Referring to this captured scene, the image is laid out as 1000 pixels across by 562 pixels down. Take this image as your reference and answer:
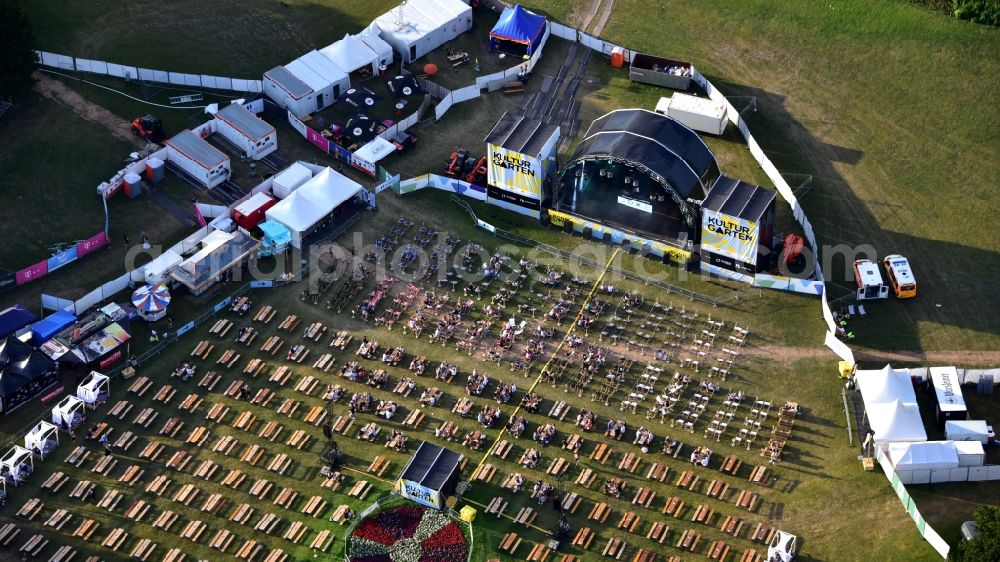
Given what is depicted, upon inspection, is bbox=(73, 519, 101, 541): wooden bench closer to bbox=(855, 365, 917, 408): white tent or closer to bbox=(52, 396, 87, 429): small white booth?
bbox=(52, 396, 87, 429): small white booth

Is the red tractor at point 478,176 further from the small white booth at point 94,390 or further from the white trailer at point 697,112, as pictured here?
the small white booth at point 94,390

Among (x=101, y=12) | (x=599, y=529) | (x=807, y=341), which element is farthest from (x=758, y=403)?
(x=101, y=12)

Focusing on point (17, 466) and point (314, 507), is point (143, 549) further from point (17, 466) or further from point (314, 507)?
point (314, 507)

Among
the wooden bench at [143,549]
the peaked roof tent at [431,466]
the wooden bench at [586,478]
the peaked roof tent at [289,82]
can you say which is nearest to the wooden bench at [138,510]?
the wooden bench at [143,549]

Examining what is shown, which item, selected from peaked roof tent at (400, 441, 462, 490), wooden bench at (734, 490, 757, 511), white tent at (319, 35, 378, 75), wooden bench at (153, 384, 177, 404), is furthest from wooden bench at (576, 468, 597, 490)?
white tent at (319, 35, 378, 75)

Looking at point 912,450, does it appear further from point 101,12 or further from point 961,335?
point 101,12

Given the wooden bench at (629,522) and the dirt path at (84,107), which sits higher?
the dirt path at (84,107)

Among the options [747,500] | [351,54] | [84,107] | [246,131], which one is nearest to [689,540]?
[747,500]
